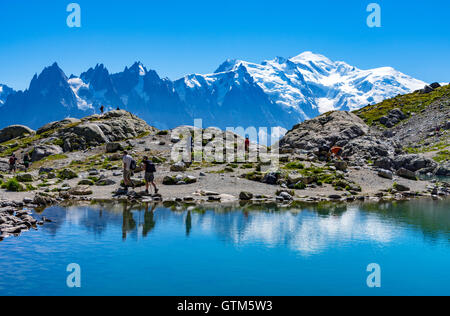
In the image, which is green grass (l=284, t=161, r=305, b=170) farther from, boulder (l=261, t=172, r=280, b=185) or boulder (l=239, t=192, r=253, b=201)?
boulder (l=239, t=192, r=253, b=201)

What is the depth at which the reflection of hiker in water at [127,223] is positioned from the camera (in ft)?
78.0

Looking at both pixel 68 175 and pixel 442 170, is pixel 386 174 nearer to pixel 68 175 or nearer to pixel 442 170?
pixel 442 170

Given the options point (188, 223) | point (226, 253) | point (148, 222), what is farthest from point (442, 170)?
point (226, 253)

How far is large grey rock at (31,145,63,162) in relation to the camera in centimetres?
6506

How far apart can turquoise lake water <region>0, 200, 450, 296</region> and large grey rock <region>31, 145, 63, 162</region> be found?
38.3m

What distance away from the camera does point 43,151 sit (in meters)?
65.8

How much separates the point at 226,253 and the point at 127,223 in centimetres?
877

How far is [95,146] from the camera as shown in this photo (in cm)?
6950

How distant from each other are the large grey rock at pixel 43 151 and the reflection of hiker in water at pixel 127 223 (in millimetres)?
40650

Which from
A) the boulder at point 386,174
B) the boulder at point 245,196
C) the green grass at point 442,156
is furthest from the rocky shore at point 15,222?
the green grass at point 442,156

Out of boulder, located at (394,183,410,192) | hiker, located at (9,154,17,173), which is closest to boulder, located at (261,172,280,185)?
boulder, located at (394,183,410,192)

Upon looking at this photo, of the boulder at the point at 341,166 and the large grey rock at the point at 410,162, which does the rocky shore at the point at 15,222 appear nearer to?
the boulder at the point at 341,166

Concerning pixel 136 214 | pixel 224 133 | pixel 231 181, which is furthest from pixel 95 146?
pixel 136 214
